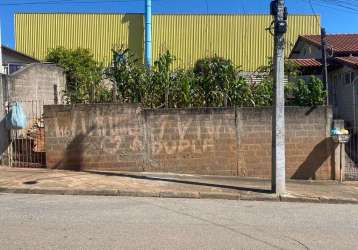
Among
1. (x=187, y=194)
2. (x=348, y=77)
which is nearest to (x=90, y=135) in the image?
(x=187, y=194)

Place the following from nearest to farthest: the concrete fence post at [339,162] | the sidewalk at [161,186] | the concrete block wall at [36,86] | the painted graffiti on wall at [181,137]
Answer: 1. the sidewalk at [161,186]
2. the painted graffiti on wall at [181,137]
3. the concrete fence post at [339,162]
4. the concrete block wall at [36,86]

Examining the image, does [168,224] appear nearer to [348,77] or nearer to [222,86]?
[222,86]

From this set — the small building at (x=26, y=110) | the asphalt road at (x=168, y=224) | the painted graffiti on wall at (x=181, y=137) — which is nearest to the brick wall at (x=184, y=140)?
the painted graffiti on wall at (x=181, y=137)

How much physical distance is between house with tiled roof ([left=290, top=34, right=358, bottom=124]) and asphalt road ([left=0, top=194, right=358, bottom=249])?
1323 centimetres

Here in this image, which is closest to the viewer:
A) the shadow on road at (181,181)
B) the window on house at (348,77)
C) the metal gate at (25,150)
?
the shadow on road at (181,181)

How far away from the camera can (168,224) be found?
28.6ft

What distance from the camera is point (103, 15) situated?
4800cm

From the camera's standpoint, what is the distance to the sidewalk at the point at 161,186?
12.1 meters

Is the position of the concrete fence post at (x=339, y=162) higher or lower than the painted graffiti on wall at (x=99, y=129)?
lower

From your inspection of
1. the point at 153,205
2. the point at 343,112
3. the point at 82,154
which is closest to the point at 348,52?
the point at 343,112

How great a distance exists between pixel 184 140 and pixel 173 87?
2180mm

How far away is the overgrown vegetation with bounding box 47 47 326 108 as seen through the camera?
54.6 ft

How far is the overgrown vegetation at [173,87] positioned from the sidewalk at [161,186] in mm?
2778

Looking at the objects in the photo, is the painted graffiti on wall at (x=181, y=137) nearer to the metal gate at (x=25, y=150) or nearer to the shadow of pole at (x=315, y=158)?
the shadow of pole at (x=315, y=158)
